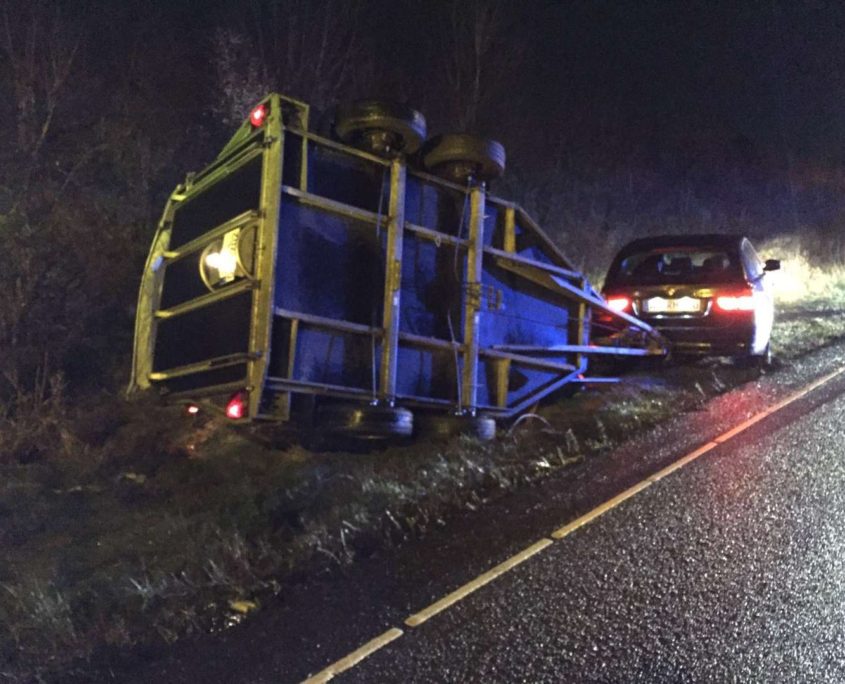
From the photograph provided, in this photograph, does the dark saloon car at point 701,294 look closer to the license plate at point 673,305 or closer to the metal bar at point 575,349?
the license plate at point 673,305

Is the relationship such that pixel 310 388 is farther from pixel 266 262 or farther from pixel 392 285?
pixel 392 285

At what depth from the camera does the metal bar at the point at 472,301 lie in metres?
5.47

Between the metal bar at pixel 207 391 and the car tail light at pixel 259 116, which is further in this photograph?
the car tail light at pixel 259 116

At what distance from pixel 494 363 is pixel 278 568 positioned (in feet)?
8.90

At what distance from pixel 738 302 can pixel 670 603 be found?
5449 millimetres

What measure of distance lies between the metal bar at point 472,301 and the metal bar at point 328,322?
91 centimetres

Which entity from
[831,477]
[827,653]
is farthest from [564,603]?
[831,477]

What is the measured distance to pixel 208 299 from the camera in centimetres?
494

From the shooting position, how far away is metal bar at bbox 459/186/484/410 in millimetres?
5473

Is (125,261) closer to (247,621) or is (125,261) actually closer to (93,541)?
(93,541)

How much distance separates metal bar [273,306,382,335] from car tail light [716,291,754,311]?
15.8 ft

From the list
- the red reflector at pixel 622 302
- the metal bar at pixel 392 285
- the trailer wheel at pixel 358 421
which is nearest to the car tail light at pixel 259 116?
the metal bar at pixel 392 285

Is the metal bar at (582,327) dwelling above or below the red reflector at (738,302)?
below

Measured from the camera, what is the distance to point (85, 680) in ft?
9.66
